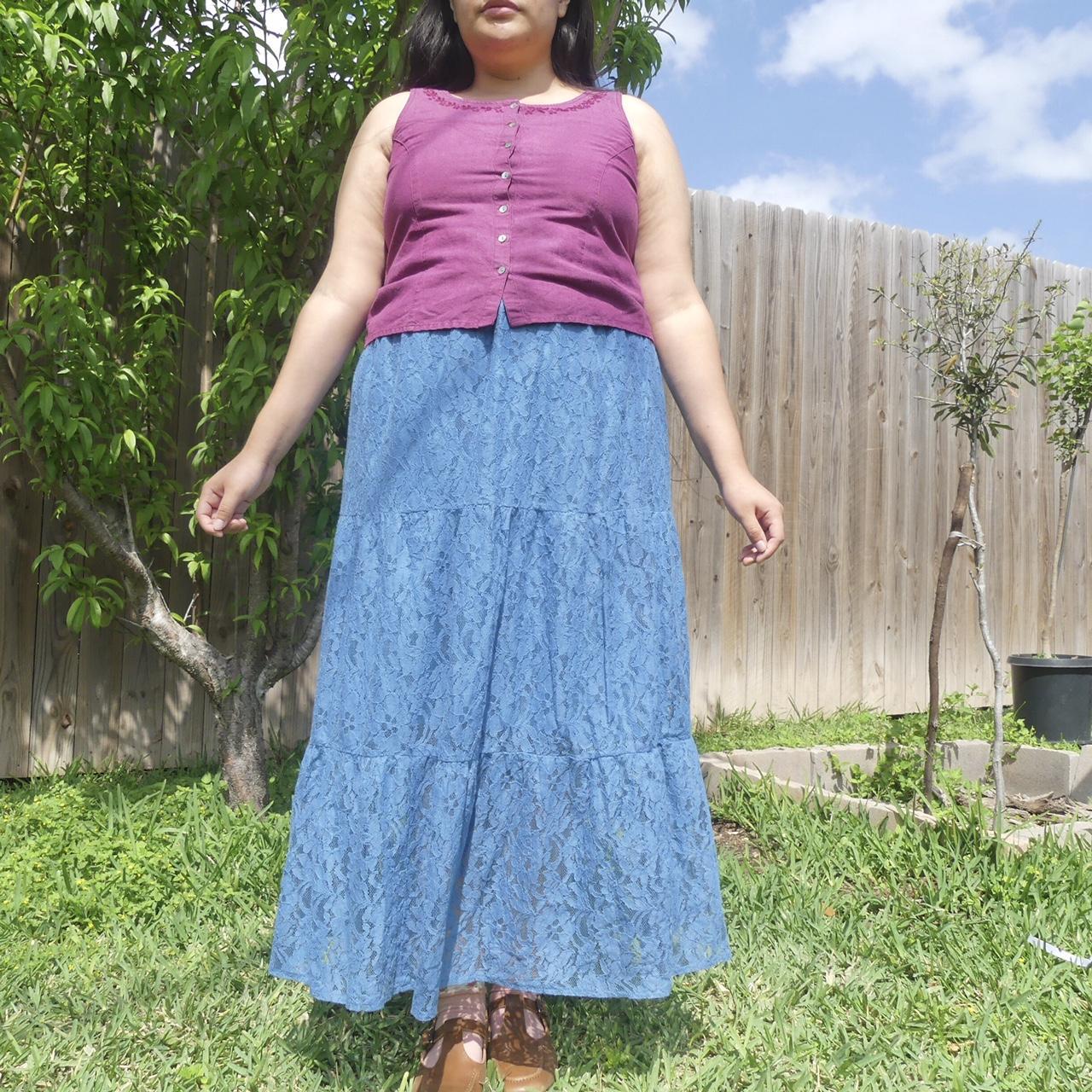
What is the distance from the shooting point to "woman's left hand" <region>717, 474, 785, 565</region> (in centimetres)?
165

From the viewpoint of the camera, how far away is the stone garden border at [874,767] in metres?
2.79

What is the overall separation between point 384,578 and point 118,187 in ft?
6.89

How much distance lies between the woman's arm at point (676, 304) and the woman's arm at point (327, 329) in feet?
1.37

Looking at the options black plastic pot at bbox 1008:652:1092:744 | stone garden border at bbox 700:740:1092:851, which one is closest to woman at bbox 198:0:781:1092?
stone garden border at bbox 700:740:1092:851

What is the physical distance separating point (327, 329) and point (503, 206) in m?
0.35

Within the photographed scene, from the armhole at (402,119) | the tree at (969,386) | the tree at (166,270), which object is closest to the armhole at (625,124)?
the armhole at (402,119)

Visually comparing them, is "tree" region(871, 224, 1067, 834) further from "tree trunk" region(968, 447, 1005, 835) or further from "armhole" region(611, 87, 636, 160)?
"armhole" region(611, 87, 636, 160)

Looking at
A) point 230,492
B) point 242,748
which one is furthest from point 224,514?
point 242,748

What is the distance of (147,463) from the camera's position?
312cm

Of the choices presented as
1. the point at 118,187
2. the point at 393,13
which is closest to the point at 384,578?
the point at 393,13

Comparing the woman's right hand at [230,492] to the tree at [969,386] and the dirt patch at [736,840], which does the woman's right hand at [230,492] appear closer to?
the dirt patch at [736,840]

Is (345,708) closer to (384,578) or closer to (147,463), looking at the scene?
(384,578)

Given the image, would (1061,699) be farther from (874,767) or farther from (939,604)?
(939,604)

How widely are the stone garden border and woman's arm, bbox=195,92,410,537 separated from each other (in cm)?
169
